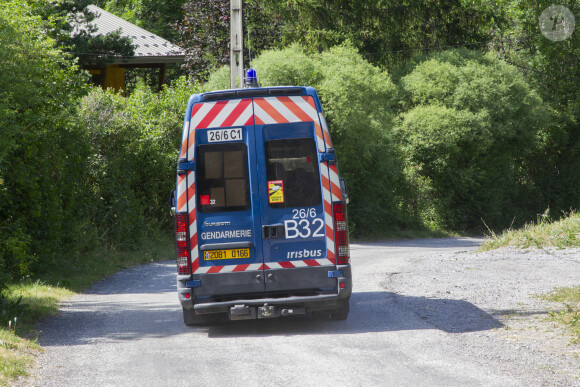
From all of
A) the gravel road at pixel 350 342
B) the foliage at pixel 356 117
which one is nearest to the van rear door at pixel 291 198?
the gravel road at pixel 350 342

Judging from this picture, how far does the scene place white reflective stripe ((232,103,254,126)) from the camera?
891 centimetres

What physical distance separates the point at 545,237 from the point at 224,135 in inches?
427

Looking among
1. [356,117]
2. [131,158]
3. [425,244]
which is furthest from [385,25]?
[131,158]

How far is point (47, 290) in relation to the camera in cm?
1251

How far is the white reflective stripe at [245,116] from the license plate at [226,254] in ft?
5.01

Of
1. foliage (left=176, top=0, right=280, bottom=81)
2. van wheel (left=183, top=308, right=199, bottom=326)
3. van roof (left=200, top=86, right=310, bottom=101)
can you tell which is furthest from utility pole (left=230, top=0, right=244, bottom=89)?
van wheel (left=183, top=308, right=199, bottom=326)

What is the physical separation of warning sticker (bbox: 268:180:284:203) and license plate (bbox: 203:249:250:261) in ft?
2.24

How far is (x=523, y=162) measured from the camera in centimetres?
3975

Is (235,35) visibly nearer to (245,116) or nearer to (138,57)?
(138,57)

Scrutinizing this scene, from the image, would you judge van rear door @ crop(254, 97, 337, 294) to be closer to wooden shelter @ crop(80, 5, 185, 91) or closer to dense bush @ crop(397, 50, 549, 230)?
wooden shelter @ crop(80, 5, 185, 91)

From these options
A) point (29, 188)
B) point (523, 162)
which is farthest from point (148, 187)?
point (523, 162)

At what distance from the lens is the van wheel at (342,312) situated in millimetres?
9188

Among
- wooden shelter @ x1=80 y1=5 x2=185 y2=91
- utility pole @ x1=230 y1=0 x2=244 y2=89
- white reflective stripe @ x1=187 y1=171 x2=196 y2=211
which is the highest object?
wooden shelter @ x1=80 y1=5 x2=185 y2=91

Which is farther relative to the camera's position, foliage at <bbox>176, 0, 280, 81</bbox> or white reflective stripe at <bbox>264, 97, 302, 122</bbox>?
foliage at <bbox>176, 0, 280, 81</bbox>
